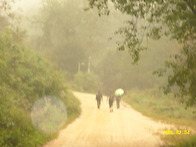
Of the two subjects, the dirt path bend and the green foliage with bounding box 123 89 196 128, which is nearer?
the dirt path bend

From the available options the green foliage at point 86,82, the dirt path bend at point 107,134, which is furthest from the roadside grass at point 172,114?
the green foliage at point 86,82

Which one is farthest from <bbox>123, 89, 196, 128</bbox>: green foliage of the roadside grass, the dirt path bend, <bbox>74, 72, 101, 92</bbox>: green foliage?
<bbox>74, 72, 101, 92</bbox>: green foliage

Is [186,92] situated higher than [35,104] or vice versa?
[186,92]

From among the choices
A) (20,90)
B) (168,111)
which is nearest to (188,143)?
(20,90)

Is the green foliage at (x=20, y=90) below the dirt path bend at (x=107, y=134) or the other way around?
the other way around

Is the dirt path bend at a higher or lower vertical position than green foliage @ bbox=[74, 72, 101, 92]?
higher

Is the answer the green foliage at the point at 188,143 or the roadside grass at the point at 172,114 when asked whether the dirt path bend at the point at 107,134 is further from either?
the green foliage at the point at 188,143

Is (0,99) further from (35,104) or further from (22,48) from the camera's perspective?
(22,48)

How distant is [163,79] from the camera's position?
33.6 meters

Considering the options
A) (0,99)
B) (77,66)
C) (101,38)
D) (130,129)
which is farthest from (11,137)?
(101,38)

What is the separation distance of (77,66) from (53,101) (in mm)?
31274
